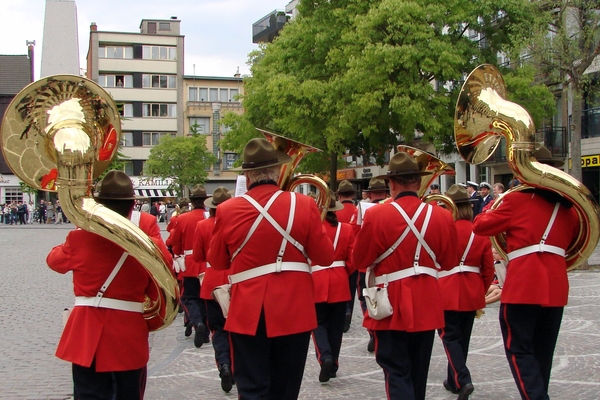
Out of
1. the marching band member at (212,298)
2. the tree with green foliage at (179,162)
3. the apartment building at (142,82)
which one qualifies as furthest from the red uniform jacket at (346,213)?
the apartment building at (142,82)

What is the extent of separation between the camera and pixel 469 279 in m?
6.21

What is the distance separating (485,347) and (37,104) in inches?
232

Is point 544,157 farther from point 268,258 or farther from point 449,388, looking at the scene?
point 268,258

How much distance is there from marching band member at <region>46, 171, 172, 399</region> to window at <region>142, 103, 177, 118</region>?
62.8 m

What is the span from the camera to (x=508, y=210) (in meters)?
5.32

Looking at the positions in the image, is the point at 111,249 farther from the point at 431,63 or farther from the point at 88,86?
the point at 431,63

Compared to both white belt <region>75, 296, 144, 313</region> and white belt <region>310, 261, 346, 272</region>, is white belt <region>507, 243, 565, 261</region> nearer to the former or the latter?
white belt <region>310, 261, 346, 272</region>

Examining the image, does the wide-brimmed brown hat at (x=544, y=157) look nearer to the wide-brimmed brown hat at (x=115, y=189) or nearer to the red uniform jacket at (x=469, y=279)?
the red uniform jacket at (x=469, y=279)

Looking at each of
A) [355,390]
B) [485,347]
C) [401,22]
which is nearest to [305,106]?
[401,22]

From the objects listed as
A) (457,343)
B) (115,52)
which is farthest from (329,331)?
(115,52)

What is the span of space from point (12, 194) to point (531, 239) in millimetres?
59697

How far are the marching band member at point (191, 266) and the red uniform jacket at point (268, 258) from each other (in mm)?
3967

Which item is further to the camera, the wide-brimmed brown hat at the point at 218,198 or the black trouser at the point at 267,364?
the wide-brimmed brown hat at the point at 218,198

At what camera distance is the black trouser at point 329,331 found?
6.68m
